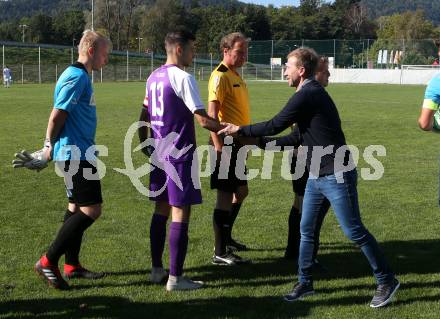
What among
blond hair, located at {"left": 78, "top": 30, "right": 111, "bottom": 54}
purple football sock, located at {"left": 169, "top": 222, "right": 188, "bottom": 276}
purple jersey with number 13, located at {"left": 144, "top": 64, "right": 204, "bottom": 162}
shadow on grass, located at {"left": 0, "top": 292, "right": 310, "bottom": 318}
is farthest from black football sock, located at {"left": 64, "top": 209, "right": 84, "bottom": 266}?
blond hair, located at {"left": 78, "top": 30, "right": 111, "bottom": 54}

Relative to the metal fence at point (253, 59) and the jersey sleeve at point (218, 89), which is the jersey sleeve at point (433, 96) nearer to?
the jersey sleeve at point (218, 89)

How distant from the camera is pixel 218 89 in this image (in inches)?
230

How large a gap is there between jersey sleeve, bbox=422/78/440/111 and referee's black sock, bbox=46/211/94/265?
2.83 m

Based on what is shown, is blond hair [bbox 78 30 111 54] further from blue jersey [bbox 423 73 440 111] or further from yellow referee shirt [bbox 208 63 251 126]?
blue jersey [bbox 423 73 440 111]

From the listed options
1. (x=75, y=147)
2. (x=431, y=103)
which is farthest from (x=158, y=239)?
(x=431, y=103)

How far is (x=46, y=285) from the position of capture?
5340 mm

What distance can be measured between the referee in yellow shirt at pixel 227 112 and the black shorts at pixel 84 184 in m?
1.18

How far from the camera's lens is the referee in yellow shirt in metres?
5.86

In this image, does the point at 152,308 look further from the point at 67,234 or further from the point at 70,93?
the point at 70,93

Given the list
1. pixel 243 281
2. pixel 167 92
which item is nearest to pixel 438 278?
pixel 243 281

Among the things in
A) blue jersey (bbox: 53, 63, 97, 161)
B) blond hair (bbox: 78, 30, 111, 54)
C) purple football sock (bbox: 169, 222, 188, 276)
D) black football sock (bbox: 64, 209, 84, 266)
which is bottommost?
black football sock (bbox: 64, 209, 84, 266)

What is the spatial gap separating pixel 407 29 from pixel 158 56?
63.0 metres

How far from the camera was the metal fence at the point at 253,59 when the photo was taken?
195ft

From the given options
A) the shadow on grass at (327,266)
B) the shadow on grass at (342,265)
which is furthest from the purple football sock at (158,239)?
the shadow on grass at (342,265)
